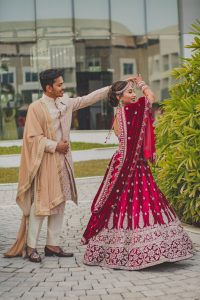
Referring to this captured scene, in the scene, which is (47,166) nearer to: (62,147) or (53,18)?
(62,147)

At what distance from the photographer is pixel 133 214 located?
604cm

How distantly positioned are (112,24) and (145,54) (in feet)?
6.27

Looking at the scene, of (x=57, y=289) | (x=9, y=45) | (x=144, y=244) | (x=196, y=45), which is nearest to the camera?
(x=57, y=289)

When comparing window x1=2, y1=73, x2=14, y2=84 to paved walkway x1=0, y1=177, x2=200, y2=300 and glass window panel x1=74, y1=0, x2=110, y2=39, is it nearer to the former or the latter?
glass window panel x1=74, y1=0, x2=110, y2=39

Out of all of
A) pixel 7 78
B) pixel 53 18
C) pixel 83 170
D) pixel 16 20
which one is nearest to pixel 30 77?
pixel 7 78

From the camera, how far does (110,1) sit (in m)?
28.1

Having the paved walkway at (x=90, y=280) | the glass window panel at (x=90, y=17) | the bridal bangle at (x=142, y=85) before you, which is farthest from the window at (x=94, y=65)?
the bridal bangle at (x=142, y=85)

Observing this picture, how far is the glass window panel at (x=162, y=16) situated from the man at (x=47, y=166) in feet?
73.5

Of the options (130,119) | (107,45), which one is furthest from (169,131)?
(107,45)

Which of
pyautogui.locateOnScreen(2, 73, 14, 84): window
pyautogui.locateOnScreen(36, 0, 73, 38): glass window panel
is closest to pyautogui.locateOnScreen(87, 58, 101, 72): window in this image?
pyautogui.locateOnScreen(36, 0, 73, 38): glass window panel

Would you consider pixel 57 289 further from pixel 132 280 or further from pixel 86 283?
pixel 132 280

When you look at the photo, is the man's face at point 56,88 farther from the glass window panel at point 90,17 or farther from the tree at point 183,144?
the glass window panel at point 90,17

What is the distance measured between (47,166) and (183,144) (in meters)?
2.38

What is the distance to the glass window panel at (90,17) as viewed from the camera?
2789 centimetres
